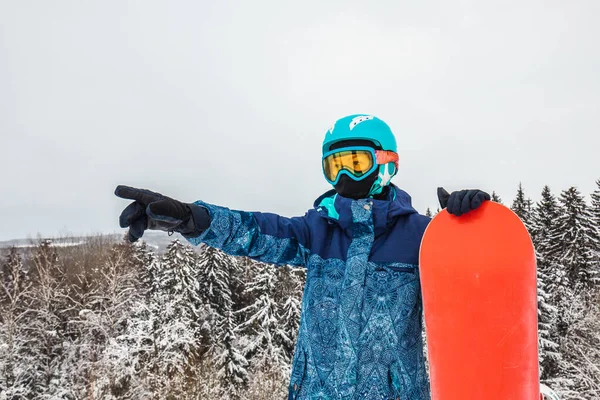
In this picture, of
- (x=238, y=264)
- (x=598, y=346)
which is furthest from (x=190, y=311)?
(x=598, y=346)

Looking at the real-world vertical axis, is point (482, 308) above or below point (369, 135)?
below

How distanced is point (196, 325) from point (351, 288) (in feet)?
78.5

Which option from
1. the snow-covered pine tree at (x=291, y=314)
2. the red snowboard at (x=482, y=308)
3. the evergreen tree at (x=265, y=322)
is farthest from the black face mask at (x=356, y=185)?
the evergreen tree at (x=265, y=322)

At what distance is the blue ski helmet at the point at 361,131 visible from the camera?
217 cm

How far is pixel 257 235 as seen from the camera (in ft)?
6.49

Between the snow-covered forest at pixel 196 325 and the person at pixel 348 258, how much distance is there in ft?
49.0

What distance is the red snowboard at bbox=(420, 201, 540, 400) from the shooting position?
5.99 ft

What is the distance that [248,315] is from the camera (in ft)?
88.6

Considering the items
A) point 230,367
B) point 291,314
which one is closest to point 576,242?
point 291,314

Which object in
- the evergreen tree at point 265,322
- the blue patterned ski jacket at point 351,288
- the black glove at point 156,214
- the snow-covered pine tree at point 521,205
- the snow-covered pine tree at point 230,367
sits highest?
the snow-covered pine tree at point 521,205

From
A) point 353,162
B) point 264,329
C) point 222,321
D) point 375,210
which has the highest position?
point 353,162

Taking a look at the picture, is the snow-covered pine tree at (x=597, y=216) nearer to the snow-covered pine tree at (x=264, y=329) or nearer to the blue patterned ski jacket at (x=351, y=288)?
the snow-covered pine tree at (x=264, y=329)

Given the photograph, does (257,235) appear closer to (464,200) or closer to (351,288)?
(351,288)

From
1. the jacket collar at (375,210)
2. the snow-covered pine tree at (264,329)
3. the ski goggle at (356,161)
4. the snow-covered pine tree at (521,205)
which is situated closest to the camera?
the jacket collar at (375,210)
